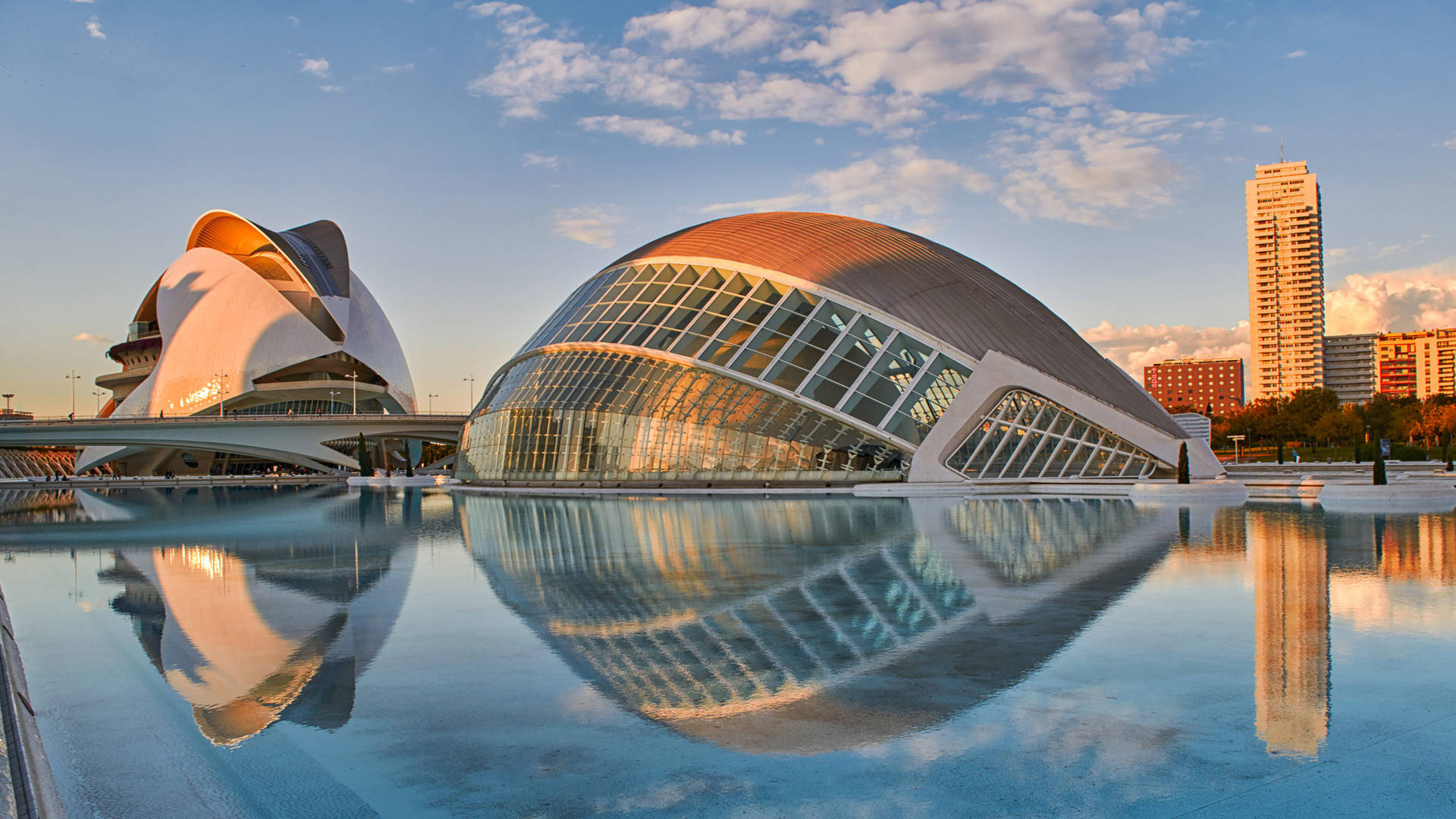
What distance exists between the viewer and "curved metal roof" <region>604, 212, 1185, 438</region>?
3578 centimetres

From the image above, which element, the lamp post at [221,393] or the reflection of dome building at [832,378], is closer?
the reflection of dome building at [832,378]

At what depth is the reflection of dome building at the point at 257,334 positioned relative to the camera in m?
86.3

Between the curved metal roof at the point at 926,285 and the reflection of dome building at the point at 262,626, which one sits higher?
the curved metal roof at the point at 926,285

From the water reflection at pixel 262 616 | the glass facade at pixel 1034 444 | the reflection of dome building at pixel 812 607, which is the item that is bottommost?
the water reflection at pixel 262 616

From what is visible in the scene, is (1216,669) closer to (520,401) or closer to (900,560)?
(900,560)

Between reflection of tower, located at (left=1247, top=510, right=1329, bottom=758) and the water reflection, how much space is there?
6.27 meters

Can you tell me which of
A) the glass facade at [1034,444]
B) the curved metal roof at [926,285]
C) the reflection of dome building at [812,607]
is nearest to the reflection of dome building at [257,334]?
the curved metal roof at [926,285]

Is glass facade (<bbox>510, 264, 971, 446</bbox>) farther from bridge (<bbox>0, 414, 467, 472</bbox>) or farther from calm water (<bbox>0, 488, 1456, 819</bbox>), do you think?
bridge (<bbox>0, 414, 467, 472</bbox>)

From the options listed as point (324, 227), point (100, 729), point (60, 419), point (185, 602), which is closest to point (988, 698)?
point (100, 729)

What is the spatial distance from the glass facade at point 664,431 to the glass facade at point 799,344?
759mm

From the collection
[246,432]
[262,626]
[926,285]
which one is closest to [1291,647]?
[262,626]

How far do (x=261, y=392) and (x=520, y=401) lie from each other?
52.8 m

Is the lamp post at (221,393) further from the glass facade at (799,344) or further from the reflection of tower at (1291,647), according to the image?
the reflection of tower at (1291,647)

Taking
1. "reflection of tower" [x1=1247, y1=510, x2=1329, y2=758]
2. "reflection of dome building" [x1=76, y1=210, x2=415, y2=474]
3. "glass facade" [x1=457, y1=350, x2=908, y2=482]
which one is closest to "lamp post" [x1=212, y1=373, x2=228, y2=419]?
"reflection of dome building" [x1=76, y1=210, x2=415, y2=474]
